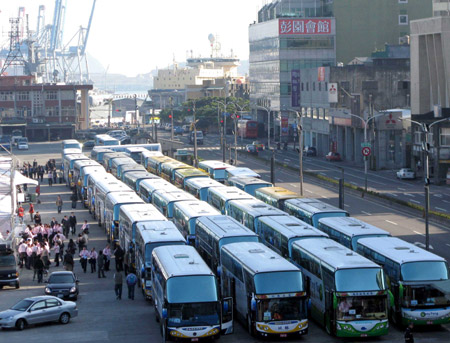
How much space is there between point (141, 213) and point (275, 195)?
951cm

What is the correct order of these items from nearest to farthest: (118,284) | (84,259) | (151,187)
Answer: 1. (118,284)
2. (84,259)
3. (151,187)

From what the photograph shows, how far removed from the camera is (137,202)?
163ft

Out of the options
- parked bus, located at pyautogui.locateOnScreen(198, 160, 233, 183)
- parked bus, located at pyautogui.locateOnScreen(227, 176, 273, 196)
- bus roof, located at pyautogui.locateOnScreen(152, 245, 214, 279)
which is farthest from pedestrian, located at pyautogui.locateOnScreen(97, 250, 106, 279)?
parked bus, located at pyautogui.locateOnScreen(198, 160, 233, 183)

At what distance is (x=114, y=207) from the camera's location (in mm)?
49594

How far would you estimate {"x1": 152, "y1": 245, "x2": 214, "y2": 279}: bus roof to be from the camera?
29.3 meters

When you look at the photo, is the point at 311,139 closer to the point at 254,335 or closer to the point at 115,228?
the point at 115,228

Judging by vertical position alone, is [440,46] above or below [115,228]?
above

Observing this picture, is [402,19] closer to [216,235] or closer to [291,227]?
[291,227]

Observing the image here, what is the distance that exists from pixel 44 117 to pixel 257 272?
13495cm

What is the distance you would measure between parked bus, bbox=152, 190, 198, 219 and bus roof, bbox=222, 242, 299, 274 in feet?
49.0

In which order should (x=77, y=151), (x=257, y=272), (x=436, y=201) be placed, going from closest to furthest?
(x=257, y=272) < (x=436, y=201) < (x=77, y=151)

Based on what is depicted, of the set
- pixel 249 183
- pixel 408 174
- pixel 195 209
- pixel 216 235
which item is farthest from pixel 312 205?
pixel 408 174

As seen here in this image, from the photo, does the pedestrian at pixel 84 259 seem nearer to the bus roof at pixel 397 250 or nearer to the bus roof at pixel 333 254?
the bus roof at pixel 333 254

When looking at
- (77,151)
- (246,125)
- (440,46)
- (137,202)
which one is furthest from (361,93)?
(137,202)
